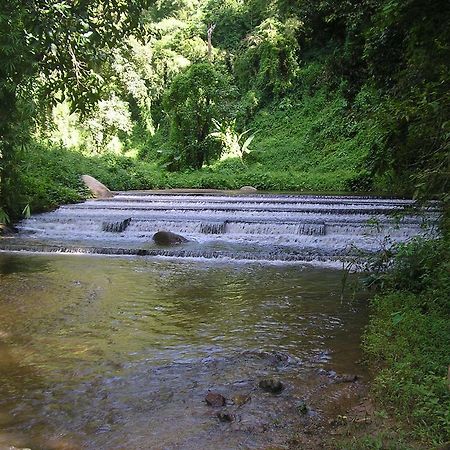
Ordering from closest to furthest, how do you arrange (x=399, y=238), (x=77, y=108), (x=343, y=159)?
(x=77, y=108), (x=399, y=238), (x=343, y=159)

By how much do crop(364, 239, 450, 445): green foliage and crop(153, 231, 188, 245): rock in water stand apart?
553cm

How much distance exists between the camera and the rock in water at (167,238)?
10.5 m

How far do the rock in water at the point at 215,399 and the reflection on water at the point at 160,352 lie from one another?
0.08 metres

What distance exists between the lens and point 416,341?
157 inches

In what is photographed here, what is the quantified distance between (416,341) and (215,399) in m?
1.70

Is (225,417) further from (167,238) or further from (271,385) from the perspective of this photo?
(167,238)

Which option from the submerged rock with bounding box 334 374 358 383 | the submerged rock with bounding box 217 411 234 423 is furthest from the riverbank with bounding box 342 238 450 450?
the submerged rock with bounding box 217 411 234 423

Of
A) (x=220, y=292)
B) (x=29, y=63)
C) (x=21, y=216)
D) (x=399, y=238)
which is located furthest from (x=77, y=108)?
(x=21, y=216)

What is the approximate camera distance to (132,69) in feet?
80.9

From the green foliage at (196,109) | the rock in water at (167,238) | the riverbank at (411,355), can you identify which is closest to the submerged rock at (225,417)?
the riverbank at (411,355)

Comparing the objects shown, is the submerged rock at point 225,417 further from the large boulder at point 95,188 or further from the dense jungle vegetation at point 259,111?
the large boulder at point 95,188

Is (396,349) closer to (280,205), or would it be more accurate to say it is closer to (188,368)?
(188,368)

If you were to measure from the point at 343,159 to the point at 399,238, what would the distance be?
12.4 meters

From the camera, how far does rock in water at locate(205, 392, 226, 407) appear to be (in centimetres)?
Result: 345
